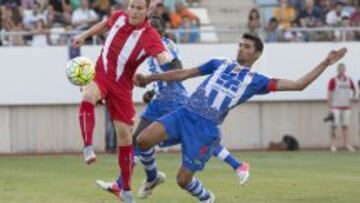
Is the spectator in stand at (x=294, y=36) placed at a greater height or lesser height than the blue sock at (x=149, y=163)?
greater

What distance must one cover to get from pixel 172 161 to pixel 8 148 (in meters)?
6.08

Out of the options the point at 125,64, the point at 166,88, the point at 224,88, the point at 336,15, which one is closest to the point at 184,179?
the point at 224,88

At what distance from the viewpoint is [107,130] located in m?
30.3

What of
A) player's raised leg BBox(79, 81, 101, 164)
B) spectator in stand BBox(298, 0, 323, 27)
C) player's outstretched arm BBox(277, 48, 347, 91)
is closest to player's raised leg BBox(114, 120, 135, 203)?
player's raised leg BBox(79, 81, 101, 164)

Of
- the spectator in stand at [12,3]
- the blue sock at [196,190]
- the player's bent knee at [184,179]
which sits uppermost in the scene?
the spectator in stand at [12,3]

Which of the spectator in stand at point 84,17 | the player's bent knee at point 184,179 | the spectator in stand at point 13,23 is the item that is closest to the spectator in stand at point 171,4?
the spectator in stand at point 84,17

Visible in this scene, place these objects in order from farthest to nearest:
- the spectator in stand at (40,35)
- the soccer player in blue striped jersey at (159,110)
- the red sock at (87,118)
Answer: the spectator in stand at (40,35)
the soccer player in blue striped jersey at (159,110)
the red sock at (87,118)

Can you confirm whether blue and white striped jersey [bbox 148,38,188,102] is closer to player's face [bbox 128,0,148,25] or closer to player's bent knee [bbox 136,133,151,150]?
player's face [bbox 128,0,148,25]

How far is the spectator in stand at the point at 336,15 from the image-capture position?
1255 inches

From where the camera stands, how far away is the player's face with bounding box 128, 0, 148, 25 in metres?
14.9

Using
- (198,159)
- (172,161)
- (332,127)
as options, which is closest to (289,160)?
(172,161)

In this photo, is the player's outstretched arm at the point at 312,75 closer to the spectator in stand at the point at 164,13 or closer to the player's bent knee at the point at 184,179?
the player's bent knee at the point at 184,179

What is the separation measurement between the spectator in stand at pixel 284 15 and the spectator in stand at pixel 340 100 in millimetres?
2064

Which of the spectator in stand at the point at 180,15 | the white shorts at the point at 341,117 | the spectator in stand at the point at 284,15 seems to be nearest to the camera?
the white shorts at the point at 341,117
